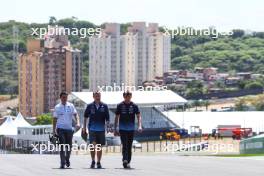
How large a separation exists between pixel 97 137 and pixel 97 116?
0.33 meters

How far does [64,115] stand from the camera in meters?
16.8

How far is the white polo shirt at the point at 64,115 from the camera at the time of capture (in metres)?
16.8

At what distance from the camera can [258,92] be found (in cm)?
16638

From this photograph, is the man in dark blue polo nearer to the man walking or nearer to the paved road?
the man walking

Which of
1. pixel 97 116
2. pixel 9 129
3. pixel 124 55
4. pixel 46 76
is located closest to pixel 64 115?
pixel 97 116

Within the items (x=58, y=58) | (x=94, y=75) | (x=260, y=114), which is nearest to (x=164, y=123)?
(x=260, y=114)

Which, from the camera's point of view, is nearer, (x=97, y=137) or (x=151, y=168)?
(x=97, y=137)

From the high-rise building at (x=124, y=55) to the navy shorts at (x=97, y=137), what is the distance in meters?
126

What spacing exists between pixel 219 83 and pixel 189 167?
16982 centimetres

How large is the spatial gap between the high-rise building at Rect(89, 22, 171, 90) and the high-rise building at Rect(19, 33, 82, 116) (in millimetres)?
4162

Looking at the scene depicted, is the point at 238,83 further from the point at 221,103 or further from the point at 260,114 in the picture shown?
the point at 260,114

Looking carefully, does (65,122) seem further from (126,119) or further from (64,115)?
(126,119)

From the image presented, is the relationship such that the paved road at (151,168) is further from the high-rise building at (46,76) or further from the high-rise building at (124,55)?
the high-rise building at (124,55)

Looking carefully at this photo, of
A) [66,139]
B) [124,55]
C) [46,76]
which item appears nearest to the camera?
[66,139]
